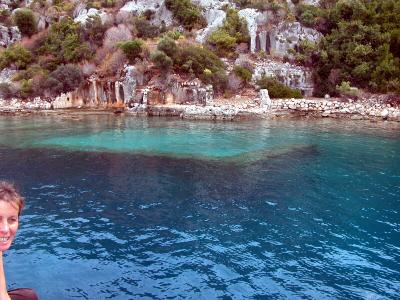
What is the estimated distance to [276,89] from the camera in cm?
4406

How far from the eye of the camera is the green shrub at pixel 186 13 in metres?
53.3

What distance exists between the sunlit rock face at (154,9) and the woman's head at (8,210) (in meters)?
52.6

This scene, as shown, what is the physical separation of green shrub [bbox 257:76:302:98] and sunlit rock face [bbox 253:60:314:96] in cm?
90

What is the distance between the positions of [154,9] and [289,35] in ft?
60.2

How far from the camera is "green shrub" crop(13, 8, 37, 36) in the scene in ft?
175

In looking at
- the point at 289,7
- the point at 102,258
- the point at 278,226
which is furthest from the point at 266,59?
the point at 102,258

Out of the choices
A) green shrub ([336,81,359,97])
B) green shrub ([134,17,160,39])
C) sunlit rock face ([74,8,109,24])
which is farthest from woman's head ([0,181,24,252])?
sunlit rock face ([74,8,109,24])

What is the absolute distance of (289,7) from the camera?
174 feet

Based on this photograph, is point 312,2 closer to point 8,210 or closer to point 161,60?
point 161,60

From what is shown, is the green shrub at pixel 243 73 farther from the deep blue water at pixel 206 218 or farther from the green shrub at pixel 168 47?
the deep blue water at pixel 206 218

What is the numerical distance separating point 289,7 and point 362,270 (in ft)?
158

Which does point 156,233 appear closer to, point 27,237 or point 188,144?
point 27,237

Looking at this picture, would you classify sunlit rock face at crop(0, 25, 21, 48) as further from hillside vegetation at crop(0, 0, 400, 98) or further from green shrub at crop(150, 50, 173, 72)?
green shrub at crop(150, 50, 173, 72)

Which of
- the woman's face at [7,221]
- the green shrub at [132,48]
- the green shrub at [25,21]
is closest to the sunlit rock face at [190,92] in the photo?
the green shrub at [132,48]
